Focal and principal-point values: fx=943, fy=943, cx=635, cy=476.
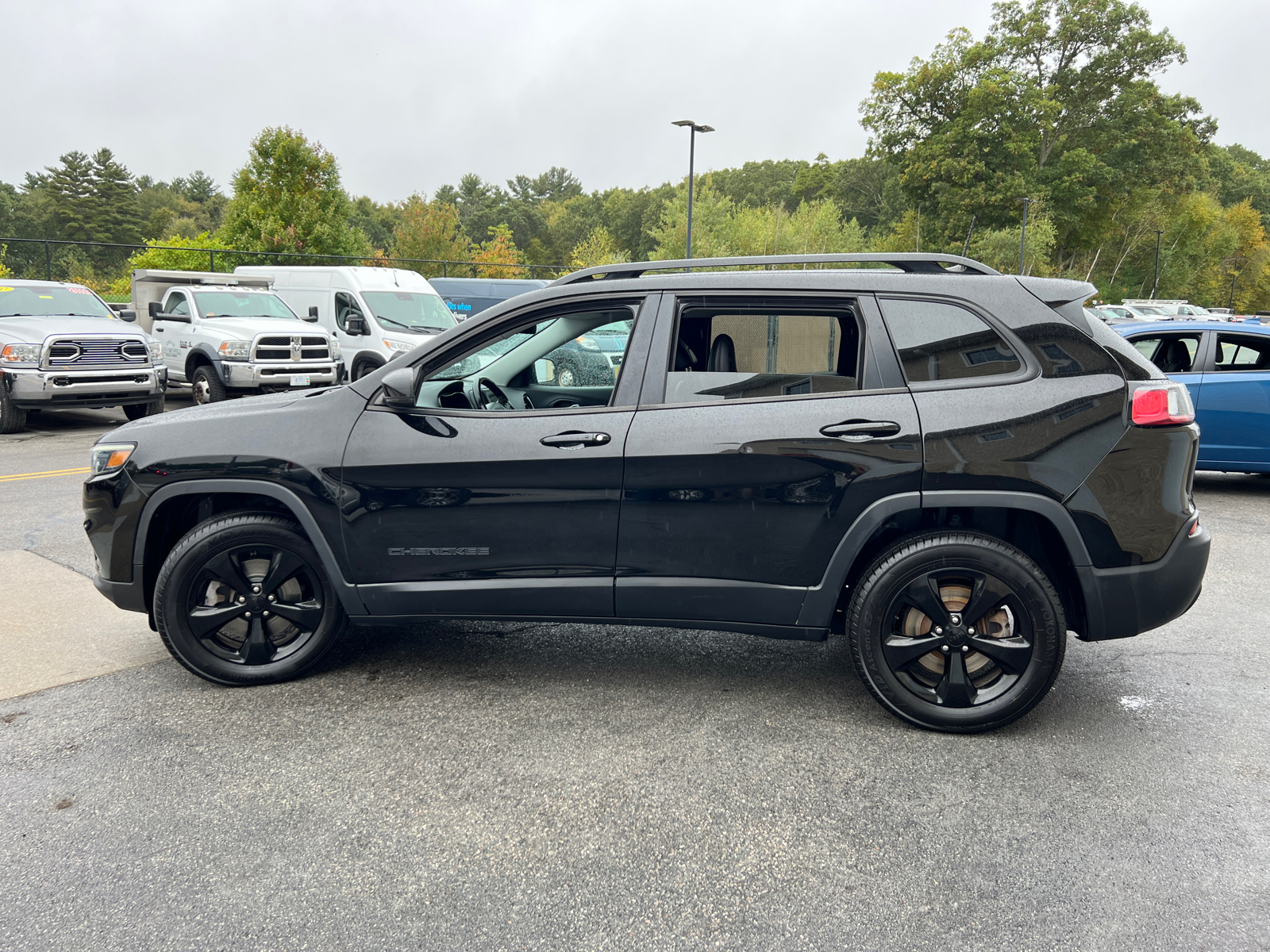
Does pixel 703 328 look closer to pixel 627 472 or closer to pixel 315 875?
pixel 627 472

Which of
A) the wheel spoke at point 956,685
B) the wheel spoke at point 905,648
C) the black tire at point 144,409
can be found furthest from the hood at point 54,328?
the wheel spoke at point 956,685

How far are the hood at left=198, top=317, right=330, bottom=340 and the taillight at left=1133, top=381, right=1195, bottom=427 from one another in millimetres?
13620

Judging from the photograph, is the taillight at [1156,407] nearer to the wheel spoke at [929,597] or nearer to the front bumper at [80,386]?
the wheel spoke at [929,597]

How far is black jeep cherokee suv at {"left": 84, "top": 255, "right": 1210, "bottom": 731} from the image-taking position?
3461 mm

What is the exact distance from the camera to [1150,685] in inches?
161

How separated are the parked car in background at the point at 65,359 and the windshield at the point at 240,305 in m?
2.27

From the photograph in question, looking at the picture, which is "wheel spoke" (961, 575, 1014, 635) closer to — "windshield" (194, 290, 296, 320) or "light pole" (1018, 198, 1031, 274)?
"windshield" (194, 290, 296, 320)

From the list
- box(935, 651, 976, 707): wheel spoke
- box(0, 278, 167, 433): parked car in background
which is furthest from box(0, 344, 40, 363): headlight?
box(935, 651, 976, 707): wheel spoke

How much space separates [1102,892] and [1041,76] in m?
67.5

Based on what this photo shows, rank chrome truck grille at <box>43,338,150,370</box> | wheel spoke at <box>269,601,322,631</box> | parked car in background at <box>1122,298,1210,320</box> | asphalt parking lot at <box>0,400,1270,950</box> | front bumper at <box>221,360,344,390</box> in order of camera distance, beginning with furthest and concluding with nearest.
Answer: parked car in background at <box>1122,298,1210,320</box> < front bumper at <box>221,360,344,390</box> < chrome truck grille at <box>43,338,150,370</box> < wheel spoke at <box>269,601,322,631</box> < asphalt parking lot at <box>0,400,1270,950</box>

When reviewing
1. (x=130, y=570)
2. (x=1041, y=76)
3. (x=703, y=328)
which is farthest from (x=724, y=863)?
(x=1041, y=76)

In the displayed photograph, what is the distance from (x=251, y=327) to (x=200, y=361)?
1048mm

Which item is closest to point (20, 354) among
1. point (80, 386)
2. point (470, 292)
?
point (80, 386)

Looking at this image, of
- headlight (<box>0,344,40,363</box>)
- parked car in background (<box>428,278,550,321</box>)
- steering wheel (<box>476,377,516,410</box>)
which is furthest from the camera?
parked car in background (<box>428,278,550,321</box>)
